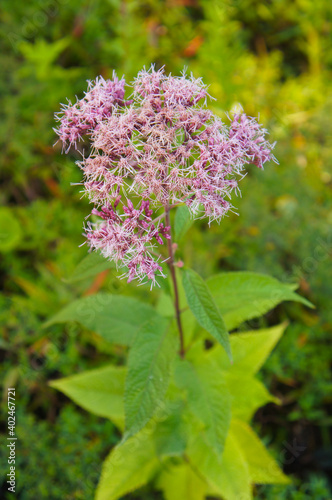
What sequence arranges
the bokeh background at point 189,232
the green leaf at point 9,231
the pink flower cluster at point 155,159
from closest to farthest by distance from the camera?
the pink flower cluster at point 155,159
the bokeh background at point 189,232
the green leaf at point 9,231

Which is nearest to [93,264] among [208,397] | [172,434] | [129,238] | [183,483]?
[129,238]

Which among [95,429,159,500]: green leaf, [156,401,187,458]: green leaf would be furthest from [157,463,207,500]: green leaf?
[156,401,187,458]: green leaf

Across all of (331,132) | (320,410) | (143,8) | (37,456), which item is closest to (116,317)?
(37,456)

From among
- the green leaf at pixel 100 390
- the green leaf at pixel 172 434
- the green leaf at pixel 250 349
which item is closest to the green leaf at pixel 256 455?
the green leaf at pixel 250 349

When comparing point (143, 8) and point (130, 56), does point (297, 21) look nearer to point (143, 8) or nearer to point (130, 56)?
point (143, 8)

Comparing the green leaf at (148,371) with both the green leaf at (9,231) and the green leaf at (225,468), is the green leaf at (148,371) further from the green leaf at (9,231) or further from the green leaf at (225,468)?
→ the green leaf at (9,231)

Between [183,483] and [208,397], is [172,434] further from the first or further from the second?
[183,483]

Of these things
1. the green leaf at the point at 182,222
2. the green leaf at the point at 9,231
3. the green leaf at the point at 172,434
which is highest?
the green leaf at the point at 9,231

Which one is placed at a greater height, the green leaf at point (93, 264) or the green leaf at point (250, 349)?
the green leaf at point (93, 264)
